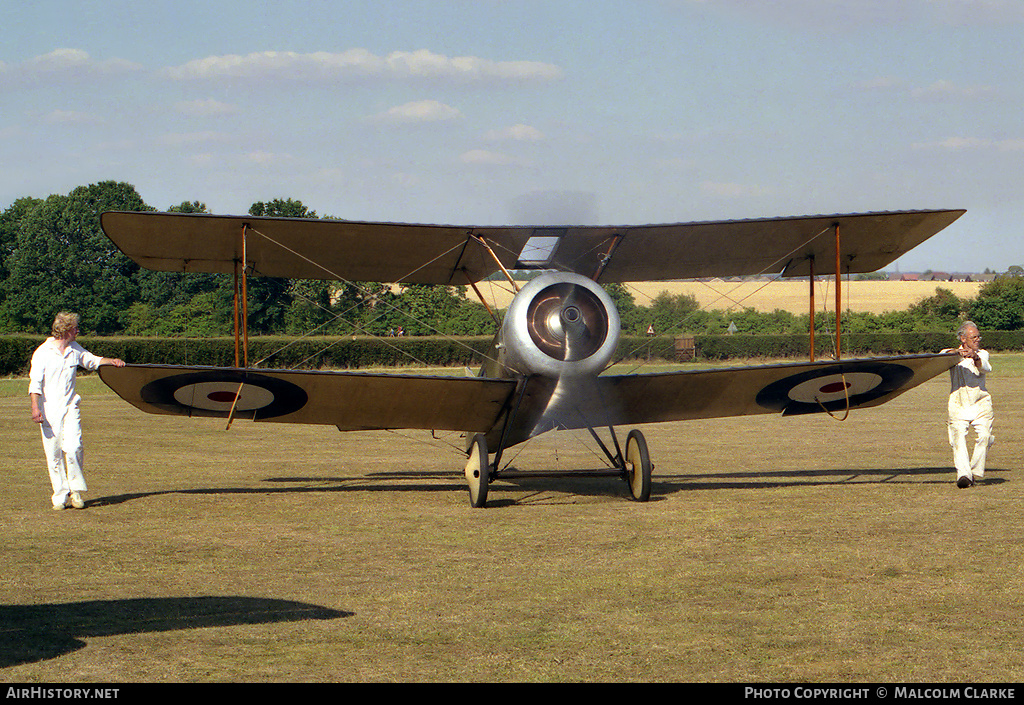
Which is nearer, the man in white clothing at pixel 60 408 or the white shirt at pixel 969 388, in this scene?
the man in white clothing at pixel 60 408

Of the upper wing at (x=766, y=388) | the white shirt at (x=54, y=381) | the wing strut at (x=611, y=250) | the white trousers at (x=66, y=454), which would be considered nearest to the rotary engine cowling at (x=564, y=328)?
the upper wing at (x=766, y=388)

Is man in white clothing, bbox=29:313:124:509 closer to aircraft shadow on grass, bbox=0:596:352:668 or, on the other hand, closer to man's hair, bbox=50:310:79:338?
man's hair, bbox=50:310:79:338

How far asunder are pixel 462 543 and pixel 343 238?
417 centimetres

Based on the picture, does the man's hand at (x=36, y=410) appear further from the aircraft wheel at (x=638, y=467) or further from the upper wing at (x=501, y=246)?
the aircraft wheel at (x=638, y=467)

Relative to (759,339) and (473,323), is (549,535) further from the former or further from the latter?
(759,339)

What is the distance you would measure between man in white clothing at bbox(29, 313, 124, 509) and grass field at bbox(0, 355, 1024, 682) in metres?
0.33

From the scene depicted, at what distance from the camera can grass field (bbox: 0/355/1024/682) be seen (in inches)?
194

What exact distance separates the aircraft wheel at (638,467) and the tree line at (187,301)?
97.5ft

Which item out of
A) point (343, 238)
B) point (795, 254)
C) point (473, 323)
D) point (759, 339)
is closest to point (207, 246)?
point (343, 238)

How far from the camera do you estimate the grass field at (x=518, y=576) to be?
492 cm

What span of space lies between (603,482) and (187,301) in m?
57.1

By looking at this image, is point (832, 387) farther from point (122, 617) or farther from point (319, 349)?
point (319, 349)

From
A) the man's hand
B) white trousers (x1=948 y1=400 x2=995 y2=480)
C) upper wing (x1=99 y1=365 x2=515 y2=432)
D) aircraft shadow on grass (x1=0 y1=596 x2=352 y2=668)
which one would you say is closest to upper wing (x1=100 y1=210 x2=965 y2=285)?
upper wing (x1=99 y1=365 x2=515 y2=432)

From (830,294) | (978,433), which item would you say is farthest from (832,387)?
(830,294)
